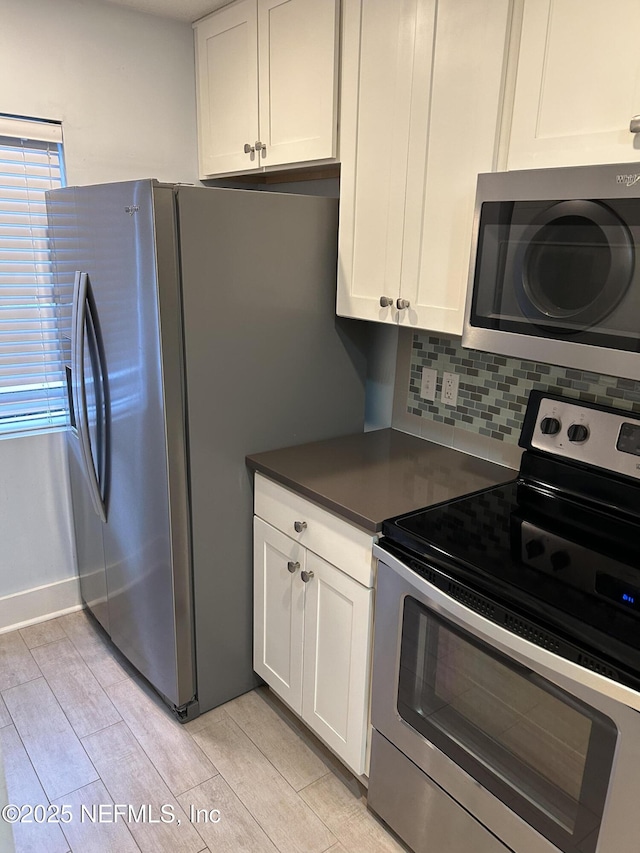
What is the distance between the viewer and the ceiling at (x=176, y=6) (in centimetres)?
221

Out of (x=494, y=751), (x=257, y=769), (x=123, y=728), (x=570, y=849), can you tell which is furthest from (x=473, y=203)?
(x=123, y=728)

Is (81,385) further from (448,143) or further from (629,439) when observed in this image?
(629,439)

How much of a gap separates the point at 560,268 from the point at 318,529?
0.92 m

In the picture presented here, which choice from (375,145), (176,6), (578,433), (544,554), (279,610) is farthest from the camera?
(176,6)

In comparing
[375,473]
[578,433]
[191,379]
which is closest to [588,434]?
[578,433]

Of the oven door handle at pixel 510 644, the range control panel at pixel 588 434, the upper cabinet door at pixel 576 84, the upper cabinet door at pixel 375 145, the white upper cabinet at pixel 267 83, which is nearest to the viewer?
the oven door handle at pixel 510 644

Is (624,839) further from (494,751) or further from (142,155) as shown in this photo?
(142,155)

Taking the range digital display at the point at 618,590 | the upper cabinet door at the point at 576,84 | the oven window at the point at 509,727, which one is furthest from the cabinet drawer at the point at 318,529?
the upper cabinet door at the point at 576,84

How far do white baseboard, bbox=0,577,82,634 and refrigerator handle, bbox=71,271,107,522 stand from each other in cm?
60

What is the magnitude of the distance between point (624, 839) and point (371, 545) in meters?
0.75

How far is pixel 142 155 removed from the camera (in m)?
2.49

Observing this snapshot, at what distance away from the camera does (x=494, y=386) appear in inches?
74.9

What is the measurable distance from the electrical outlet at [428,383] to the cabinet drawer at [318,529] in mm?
617

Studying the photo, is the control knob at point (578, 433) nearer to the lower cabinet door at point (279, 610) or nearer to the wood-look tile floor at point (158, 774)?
the lower cabinet door at point (279, 610)
